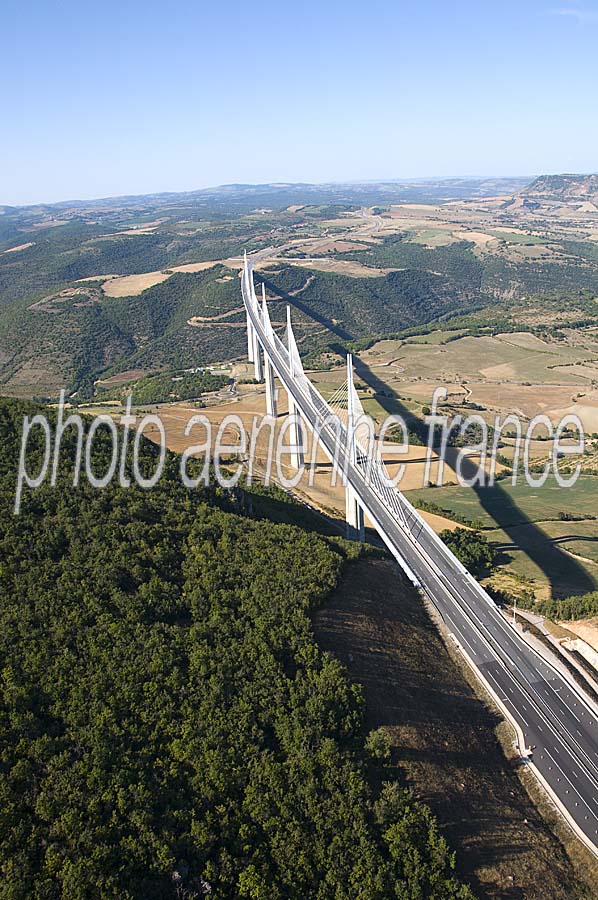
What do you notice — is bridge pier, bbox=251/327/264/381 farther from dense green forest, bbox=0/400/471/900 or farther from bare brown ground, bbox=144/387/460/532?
dense green forest, bbox=0/400/471/900

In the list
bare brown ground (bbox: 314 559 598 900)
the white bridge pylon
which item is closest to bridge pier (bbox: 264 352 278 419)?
the white bridge pylon

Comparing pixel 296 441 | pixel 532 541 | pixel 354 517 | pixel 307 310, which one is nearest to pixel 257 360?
pixel 296 441

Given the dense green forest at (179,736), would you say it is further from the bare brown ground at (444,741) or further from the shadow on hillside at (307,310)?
the shadow on hillside at (307,310)

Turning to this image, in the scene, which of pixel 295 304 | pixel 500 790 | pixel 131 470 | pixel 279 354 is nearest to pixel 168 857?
pixel 500 790

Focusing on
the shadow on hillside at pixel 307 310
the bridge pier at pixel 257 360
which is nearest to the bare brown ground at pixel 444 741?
the bridge pier at pixel 257 360

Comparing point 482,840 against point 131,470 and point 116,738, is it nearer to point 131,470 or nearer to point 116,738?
point 116,738

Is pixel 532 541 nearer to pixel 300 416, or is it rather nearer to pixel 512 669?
pixel 512 669
